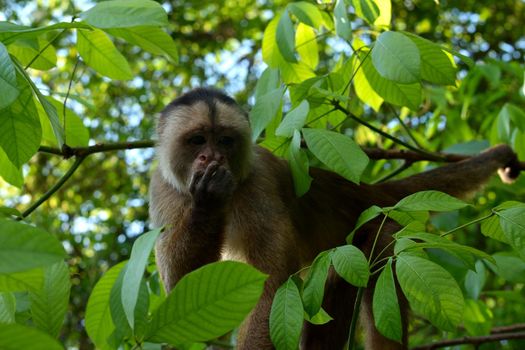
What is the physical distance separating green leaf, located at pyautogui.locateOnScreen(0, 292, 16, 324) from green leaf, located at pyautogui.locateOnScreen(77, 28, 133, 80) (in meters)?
1.54

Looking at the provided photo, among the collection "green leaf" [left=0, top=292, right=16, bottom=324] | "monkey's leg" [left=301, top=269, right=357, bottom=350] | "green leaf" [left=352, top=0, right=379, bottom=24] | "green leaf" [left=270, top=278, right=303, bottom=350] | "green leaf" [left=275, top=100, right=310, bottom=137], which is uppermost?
"green leaf" [left=352, top=0, right=379, bottom=24]

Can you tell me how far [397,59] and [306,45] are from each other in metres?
1.58

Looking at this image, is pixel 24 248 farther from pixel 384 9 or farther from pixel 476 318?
pixel 476 318

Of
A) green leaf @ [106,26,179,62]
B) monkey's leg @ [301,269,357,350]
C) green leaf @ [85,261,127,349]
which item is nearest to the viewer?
green leaf @ [85,261,127,349]

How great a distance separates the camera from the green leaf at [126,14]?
2732 mm

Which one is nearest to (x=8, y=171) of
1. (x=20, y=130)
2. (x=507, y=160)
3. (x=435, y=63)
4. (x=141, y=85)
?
(x=20, y=130)

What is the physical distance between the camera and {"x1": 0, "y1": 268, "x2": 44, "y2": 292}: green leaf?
1924 mm

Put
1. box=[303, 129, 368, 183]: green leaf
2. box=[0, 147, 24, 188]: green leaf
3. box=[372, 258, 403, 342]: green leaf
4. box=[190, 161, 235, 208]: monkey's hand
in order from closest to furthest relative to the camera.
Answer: box=[372, 258, 403, 342]: green leaf, box=[303, 129, 368, 183]: green leaf, box=[0, 147, 24, 188]: green leaf, box=[190, 161, 235, 208]: monkey's hand

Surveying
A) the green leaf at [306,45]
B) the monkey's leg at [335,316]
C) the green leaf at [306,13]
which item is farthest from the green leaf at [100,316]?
the monkey's leg at [335,316]

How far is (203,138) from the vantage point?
15.0 feet

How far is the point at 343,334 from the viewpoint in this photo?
16.4 feet

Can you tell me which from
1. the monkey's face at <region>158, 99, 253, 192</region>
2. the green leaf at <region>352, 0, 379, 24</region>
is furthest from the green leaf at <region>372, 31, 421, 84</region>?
the monkey's face at <region>158, 99, 253, 192</region>

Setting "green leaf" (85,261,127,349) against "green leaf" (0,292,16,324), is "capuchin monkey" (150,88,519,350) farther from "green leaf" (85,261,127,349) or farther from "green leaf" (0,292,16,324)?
"green leaf" (0,292,16,324)

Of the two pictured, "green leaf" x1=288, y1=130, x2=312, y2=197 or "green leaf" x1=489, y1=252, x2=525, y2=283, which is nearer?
"green leaf" x1=288, y1=130, x2=312, y2=197
